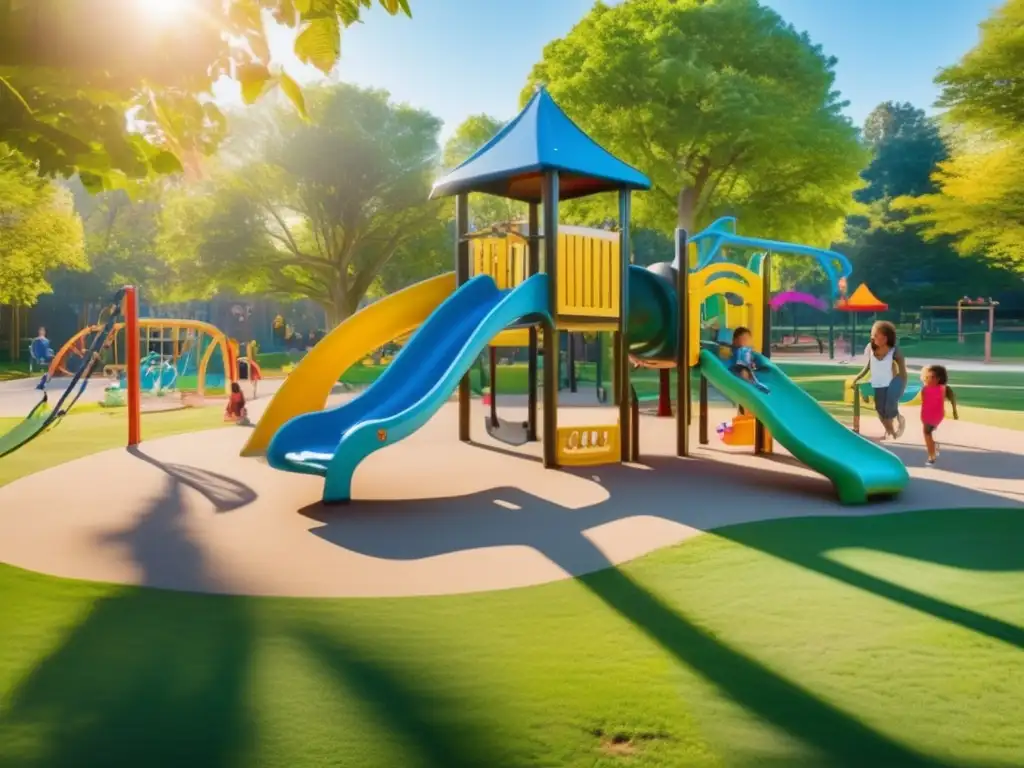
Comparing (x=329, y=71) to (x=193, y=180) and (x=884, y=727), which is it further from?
(x=884, y=727)

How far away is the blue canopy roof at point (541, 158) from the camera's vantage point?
411 inches

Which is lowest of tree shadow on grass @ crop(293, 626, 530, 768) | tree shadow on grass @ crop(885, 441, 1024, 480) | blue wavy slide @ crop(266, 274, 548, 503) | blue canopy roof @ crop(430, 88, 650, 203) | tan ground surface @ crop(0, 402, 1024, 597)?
tan ground surface @ crop(0, 402, 1024, 597)

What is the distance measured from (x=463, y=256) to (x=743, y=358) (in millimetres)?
3789

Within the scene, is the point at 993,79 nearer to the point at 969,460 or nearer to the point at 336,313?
the point at 969,460

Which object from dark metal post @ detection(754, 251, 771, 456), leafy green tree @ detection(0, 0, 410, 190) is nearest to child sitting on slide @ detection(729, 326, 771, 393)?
dark metal post @ detection(754, 251, 771, 456)

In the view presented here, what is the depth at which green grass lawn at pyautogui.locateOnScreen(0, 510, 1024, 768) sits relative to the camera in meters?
3.26

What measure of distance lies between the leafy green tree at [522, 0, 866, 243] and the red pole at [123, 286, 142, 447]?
62.3ft

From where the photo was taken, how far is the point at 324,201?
120 ft

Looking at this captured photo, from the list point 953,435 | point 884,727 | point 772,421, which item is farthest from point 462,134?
point 884,727

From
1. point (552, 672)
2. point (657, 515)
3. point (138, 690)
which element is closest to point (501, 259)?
point (657, 515)

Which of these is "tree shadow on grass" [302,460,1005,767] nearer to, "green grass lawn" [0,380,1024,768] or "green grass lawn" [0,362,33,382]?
"green grass lawn" [0,380,1024,768]

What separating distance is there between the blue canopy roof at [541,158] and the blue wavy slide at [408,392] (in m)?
1.30

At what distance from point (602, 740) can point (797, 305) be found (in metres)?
67.0

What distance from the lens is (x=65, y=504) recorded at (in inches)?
329
